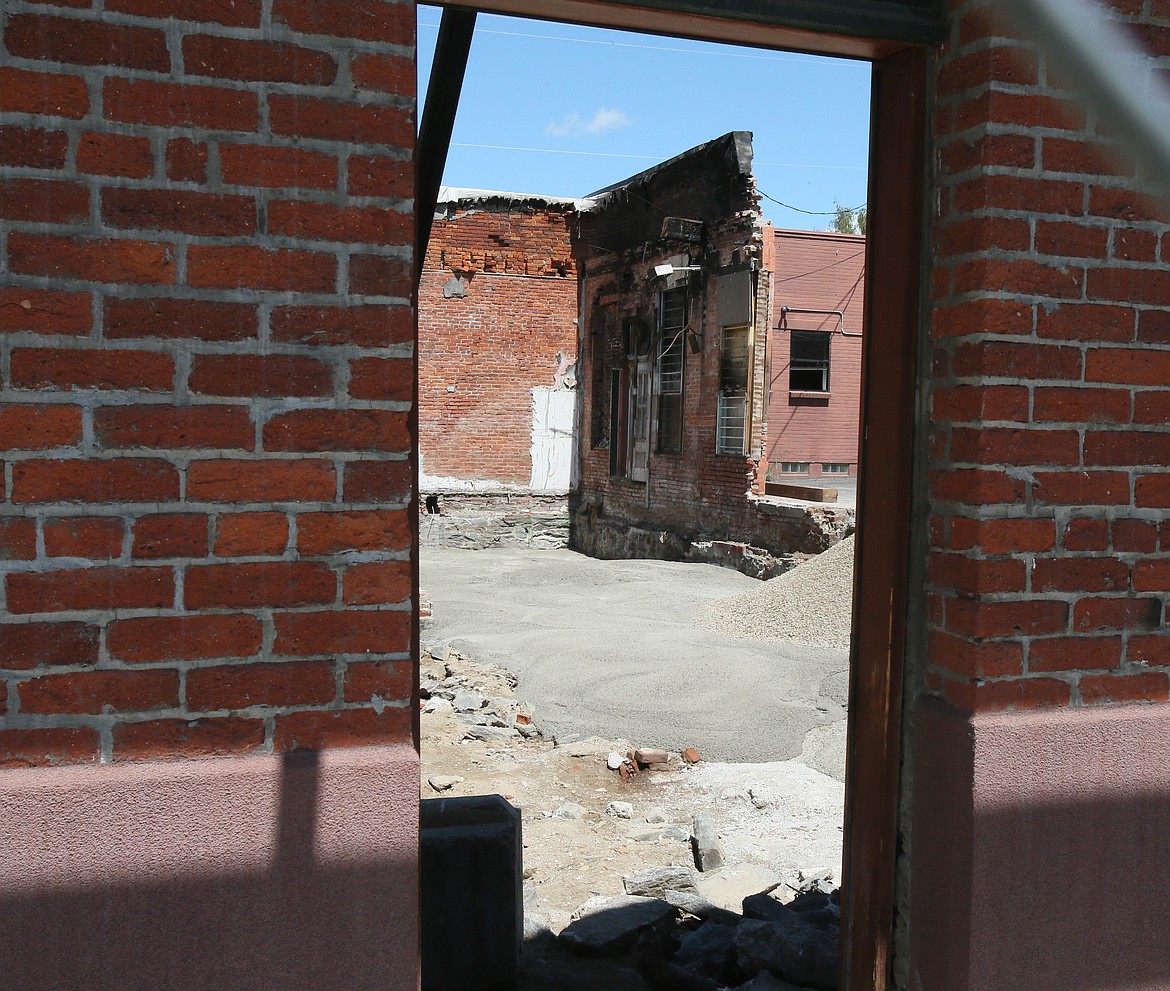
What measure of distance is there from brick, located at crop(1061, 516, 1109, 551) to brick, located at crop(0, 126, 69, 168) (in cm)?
226

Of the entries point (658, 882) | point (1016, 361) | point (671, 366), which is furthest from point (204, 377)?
point (671, 366)

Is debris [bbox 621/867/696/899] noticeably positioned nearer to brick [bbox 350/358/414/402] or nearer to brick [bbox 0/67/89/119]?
brick [bbox 350/358/414/402]

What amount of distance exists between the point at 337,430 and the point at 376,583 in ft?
1.03

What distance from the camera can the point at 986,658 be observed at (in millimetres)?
2326

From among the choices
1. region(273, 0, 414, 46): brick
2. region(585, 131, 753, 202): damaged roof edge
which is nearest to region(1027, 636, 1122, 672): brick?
region(273, 0, 414, 46): brick

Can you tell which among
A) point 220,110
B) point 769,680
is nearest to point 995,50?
point 220,110

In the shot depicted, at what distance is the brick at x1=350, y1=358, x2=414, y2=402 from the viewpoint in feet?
6.52

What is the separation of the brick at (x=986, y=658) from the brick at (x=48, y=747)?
1.85 m

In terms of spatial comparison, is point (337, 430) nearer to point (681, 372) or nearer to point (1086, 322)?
point (1086, 322)

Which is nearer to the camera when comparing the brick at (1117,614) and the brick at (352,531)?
the brick at (352,531)

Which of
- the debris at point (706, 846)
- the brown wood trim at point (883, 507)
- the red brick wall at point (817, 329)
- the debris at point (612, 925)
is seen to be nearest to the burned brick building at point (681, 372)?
the red brick wall at point (817, 329)

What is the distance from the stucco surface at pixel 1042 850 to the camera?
2322mm

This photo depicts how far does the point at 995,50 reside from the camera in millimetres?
2273

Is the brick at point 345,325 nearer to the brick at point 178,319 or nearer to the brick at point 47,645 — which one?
the brick at point 178,319
